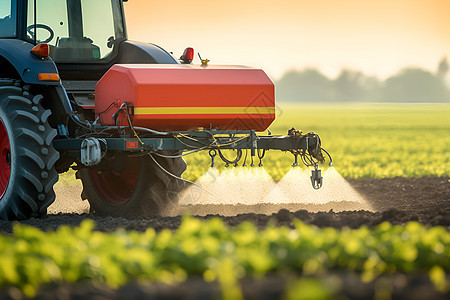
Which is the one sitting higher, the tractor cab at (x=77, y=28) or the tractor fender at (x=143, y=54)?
the tractor cab at (x=77, y=28)

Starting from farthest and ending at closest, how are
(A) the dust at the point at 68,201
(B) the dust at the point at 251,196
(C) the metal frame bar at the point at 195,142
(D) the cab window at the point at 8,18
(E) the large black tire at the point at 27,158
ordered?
(A) the dust at the point at 68,201, (B) the dust at the point at 251,196, (D) the cab window at the point at 8,18, (E) the large black tire at the point at 27,158, (C) the metal frame bar at the point at 195,142

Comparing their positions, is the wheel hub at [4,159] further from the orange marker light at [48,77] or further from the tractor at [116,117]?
the orange marker light at [48,77]

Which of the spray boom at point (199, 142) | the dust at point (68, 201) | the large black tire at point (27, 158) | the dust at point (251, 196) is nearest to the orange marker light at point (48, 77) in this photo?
the large black tire at point (27, 158)

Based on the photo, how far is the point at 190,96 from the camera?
291 inches

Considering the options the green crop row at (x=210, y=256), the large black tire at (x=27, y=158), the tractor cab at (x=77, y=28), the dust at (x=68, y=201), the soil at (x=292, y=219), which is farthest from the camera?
the dust at (x=68, y=201)

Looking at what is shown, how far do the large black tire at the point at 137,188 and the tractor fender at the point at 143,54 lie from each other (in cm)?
109

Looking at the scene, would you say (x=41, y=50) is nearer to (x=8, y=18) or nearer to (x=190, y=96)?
(x=8, y=18)

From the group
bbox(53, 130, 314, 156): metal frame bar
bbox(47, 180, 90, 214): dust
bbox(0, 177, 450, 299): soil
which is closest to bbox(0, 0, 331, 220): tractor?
bbox(53, 130, 314, 156): metal frame bar

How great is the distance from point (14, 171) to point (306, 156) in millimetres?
2958

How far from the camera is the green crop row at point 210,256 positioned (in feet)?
13.1

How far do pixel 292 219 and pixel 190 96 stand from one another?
1612 millimetres

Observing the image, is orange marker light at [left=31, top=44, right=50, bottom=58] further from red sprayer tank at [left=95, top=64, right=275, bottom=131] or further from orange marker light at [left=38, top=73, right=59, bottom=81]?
red sprayer tank at [left=95, top=64, right=275, bottom=131]

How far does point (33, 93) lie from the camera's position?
8.00 meters

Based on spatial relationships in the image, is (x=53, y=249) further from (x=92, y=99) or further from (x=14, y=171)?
(x=92, y=99)
